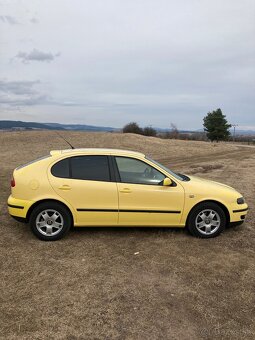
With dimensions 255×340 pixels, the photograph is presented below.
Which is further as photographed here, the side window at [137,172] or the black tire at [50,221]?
the side window at [137,172]

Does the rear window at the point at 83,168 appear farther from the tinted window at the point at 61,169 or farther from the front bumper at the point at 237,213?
the front bumper at the point at 237,213

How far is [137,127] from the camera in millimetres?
60562

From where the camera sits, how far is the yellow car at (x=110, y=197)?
5504 mm

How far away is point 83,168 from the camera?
569 cm

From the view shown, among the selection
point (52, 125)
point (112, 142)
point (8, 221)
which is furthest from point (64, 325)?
point (52, 125)

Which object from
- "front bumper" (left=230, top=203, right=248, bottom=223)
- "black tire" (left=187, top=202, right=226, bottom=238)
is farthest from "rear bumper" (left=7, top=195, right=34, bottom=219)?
"front bumper" (left=230, top=203, right=248, bottom=223)

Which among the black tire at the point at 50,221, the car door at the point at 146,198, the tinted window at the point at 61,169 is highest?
the tinted window at the point at 61,169

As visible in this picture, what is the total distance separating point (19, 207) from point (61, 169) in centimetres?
88

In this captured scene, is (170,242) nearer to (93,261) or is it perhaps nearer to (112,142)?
(93,261)

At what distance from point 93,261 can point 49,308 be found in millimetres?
1240

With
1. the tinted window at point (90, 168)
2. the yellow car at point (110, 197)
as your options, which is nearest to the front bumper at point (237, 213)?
the yellow car at point (110, 197)

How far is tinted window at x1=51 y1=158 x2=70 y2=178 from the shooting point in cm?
561

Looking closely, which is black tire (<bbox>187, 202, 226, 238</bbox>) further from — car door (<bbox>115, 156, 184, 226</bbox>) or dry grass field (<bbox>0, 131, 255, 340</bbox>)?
car door (<bbox>115, 156, 184, 226</bbox>)

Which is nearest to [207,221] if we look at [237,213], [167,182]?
[237,213]
